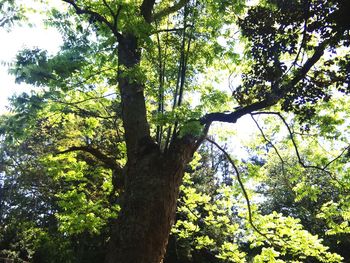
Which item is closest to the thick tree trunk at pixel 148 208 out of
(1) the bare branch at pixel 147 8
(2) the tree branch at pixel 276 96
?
(2) the tree branch at pixel 276 96

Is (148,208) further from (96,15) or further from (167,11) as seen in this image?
(167,11)

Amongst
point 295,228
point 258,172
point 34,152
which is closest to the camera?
point 295,228

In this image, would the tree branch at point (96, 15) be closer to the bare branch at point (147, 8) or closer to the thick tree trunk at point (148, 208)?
the bare branch at point (147, 8)

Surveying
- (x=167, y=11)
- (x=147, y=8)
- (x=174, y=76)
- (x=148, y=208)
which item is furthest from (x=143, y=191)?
(x=167, y=11)

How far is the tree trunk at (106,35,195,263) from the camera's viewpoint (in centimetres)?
359

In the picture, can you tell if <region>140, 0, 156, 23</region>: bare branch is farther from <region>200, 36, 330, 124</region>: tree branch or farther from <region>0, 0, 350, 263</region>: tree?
<region>200, 36, 330, 124</region>: tree branch

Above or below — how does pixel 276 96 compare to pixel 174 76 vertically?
below

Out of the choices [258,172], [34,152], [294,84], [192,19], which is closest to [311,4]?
[294,84]

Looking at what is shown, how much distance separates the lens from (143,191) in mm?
3926

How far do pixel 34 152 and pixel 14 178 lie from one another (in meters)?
3.60

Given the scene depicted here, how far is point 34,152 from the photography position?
1817cm

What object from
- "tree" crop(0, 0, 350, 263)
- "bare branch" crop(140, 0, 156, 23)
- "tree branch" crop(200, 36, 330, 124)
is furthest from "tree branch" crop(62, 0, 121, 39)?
"tree branch" crop(200, 36, 330, 124)

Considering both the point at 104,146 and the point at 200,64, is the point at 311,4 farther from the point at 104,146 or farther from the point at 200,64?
the point at 104,146

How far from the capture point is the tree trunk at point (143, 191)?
3.59m
